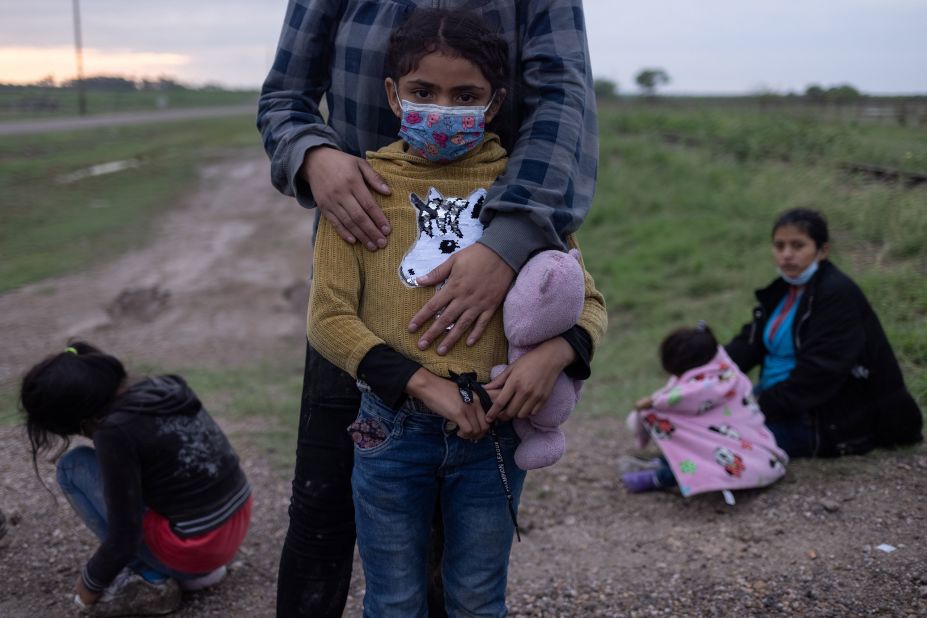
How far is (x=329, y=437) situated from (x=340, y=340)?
45 cm

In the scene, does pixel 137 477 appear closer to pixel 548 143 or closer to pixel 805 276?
pixel 548 143

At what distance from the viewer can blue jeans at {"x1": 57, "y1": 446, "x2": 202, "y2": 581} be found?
3176 mm

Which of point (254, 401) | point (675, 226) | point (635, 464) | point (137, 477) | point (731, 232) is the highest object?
point (137, 477)

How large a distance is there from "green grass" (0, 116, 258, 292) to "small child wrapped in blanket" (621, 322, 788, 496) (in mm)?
7477

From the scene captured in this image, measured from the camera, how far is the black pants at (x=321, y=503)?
2393 mm

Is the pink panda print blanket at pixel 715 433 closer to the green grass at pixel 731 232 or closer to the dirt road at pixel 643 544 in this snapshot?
the dirt road at pixel 643 544

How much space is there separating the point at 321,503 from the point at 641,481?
235cm

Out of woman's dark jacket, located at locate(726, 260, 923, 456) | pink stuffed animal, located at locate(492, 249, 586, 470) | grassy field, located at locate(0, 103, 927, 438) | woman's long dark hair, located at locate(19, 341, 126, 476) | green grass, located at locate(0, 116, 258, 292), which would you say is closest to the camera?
pink stuffed animal, located at locate(492, 249, 586, 470)

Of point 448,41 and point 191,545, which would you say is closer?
point 448,41

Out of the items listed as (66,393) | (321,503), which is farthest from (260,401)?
(321,503)

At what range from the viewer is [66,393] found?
2.97 meters

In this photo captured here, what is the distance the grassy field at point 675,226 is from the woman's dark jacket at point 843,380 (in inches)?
28.7

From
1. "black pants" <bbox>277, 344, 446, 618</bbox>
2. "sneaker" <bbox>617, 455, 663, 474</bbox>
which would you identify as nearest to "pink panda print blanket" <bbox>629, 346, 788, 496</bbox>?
"sneaker" <bbox>617, 455, 663, 474</bbox>

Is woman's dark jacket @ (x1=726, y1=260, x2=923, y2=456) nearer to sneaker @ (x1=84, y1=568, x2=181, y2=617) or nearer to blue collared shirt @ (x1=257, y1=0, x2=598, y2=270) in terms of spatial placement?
blue collared shirt @ (x1=257, y1=0, x2=598, y2=270)
